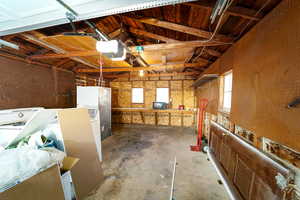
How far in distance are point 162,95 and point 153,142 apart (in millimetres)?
2723

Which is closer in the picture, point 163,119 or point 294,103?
point 294,103

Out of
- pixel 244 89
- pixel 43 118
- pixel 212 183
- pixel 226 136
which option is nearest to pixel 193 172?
pixel 212 183

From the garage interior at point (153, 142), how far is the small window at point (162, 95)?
89.4 inches

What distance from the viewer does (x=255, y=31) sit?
1402mm

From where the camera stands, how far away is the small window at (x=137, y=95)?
596cm

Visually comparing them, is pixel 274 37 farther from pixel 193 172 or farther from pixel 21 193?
pixel 21 193

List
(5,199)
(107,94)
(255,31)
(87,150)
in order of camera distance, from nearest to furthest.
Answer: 1. (5,199)
2. (255,31)
3. (87,150)
4. (107,94)

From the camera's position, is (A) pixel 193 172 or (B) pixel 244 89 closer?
(B) pixel 244 89

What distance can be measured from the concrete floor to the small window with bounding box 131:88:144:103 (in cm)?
297

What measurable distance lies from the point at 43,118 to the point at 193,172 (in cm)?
273

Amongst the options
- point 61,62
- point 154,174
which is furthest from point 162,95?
point 61,62

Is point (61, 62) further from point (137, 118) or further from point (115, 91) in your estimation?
point (137, 118)

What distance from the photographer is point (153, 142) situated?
369 cm

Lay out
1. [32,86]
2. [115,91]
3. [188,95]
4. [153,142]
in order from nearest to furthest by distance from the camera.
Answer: [32,86]
[153,142]
[188,95]
[115,91]
